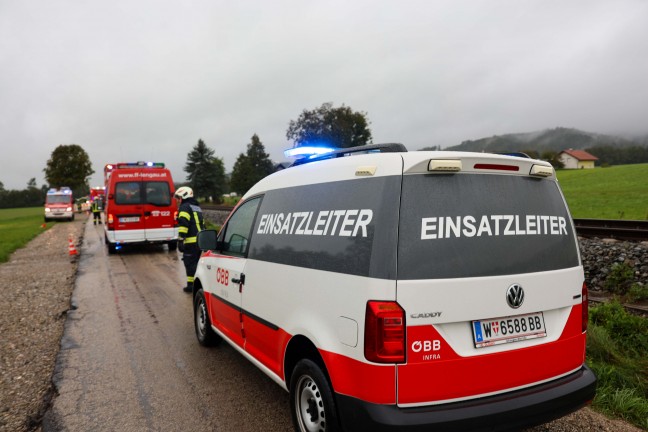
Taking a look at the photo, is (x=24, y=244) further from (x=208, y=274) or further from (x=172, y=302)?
(x=208, y=274)

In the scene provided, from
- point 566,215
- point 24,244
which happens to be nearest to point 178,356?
point 566,215

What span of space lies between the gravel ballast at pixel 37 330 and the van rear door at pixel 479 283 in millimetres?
1164

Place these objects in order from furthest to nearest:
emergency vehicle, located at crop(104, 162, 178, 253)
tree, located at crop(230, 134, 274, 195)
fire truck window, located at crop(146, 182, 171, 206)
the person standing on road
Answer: tree, located at crop(230, 134, 274, 195) < fire truck window, located at crop(146, 182, 171, 206) < emergency vehicle, located at crop(104, 162, 178, 253) < the person standing on road

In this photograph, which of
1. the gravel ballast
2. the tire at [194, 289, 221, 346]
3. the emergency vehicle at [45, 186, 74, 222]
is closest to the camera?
the gravel ballast

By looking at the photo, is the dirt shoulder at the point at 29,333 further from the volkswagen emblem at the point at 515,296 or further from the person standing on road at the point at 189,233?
the volkswagen emblem at the point at 515,296

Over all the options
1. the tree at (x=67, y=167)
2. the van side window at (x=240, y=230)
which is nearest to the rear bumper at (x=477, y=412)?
the van side window at (x=240, y=230)

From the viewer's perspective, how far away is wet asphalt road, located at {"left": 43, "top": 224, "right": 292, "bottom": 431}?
356cm

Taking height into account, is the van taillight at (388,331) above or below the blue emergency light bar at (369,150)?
below

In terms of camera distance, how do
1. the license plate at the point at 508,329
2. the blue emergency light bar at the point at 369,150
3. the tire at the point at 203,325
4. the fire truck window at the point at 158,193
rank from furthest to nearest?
the fire truck window at the point at 158,193
the tire at the point at 203,325
the blue emergency light bar at the point at 369,150
the license plate at the point at 508,329

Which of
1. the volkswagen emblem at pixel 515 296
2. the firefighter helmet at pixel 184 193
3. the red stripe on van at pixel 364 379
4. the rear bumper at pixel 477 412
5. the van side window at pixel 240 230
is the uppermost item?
the firefighter helmet at pixel 184 193

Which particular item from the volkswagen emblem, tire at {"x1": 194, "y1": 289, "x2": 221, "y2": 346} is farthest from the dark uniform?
the volkswagen emblem

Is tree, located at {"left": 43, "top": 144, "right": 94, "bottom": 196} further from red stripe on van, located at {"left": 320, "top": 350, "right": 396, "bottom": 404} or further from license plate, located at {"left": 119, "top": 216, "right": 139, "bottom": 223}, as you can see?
red stripe on van, located at {"left": 320, "top": 350, "right": 396, "bottom": 404}

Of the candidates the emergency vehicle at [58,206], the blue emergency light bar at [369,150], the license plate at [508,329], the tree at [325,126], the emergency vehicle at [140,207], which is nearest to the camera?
the license plate at [508,329]

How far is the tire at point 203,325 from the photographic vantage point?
5.09 m
